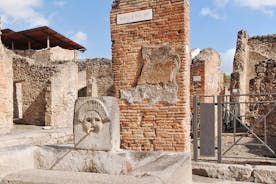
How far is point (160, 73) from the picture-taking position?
5875 millimetres

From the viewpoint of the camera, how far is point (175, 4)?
5.70m

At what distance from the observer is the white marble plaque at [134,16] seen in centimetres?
594

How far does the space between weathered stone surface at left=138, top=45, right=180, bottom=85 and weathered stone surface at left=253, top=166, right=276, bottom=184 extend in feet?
7.09

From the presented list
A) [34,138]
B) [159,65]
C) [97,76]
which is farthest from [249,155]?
[97,76]

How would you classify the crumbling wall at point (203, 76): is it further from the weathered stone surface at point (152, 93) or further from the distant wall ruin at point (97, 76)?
the distant wall ruin at point (97, 76)

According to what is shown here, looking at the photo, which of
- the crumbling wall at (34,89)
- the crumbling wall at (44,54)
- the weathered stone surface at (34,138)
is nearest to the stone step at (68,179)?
the weathered stone surface at (34,138)

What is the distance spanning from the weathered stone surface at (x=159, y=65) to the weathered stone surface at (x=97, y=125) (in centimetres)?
188

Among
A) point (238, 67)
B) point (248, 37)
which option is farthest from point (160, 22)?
point (248, 37)

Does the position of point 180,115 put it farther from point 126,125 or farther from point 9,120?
point 9,120

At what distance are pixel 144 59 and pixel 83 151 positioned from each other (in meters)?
2.45

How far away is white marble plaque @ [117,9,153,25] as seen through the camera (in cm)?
594

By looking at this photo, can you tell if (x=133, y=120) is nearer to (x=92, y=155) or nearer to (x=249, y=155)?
(x=92, y=155)

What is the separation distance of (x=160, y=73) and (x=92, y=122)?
2.20 meters

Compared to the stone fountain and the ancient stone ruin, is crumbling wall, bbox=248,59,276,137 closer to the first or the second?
the ancient stone ruin
